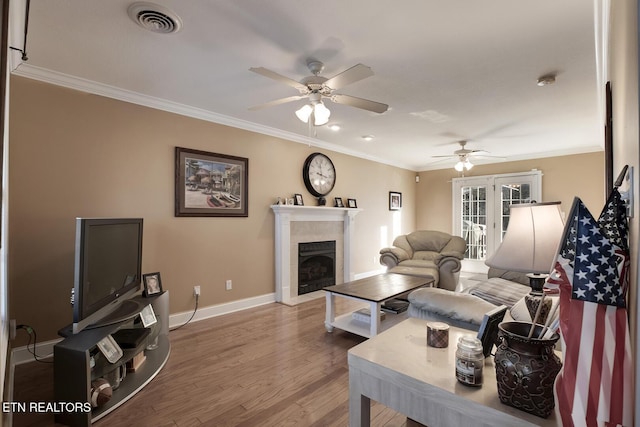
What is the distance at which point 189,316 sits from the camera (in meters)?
3.37

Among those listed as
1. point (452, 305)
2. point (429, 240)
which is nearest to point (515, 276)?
point (429, 240)

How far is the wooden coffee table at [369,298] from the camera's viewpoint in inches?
109

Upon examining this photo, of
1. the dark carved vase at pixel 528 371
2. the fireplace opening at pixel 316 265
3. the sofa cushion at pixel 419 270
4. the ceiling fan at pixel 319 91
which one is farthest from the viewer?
the fireplace opening at pixel 316 265

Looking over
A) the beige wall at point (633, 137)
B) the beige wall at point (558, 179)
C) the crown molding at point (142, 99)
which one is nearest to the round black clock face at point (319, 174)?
the crown molding at point (142, 99)

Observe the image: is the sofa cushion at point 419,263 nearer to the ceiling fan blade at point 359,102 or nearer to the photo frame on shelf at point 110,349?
the ceiling fan blade at point 359,102

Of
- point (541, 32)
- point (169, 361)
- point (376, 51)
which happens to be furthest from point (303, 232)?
point (541, 32)

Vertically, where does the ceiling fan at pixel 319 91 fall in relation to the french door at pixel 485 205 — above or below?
above

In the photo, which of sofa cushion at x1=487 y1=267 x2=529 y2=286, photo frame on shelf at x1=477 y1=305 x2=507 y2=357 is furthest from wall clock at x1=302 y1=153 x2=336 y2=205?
photo frame on shelf at x1=477 y1=305 x2=507 y2=357

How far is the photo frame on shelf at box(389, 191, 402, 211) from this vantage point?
6.46 metres

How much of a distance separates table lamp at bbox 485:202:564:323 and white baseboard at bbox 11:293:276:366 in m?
3.12

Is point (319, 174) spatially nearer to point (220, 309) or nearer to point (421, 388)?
point (220, 309)

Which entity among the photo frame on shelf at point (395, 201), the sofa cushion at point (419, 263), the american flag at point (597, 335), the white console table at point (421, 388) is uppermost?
the photo frame on shelf at point (395, 201)

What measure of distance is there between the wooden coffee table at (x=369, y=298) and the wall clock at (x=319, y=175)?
180 cm

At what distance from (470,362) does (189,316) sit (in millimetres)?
3122
